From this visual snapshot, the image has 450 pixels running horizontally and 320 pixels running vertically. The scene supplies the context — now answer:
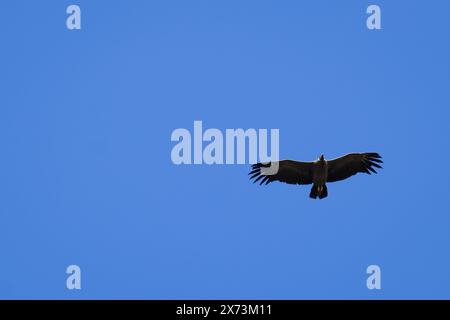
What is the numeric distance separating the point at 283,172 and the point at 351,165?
77.2 inches

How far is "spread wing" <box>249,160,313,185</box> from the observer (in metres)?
28.2

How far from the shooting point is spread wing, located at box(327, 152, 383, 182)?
28234 mm

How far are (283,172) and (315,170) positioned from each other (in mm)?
1045

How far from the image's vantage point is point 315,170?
2794 centimetres

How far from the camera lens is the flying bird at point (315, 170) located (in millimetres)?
28016

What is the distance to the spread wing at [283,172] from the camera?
28.2 m

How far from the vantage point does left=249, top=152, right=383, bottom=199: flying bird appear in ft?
91.9
